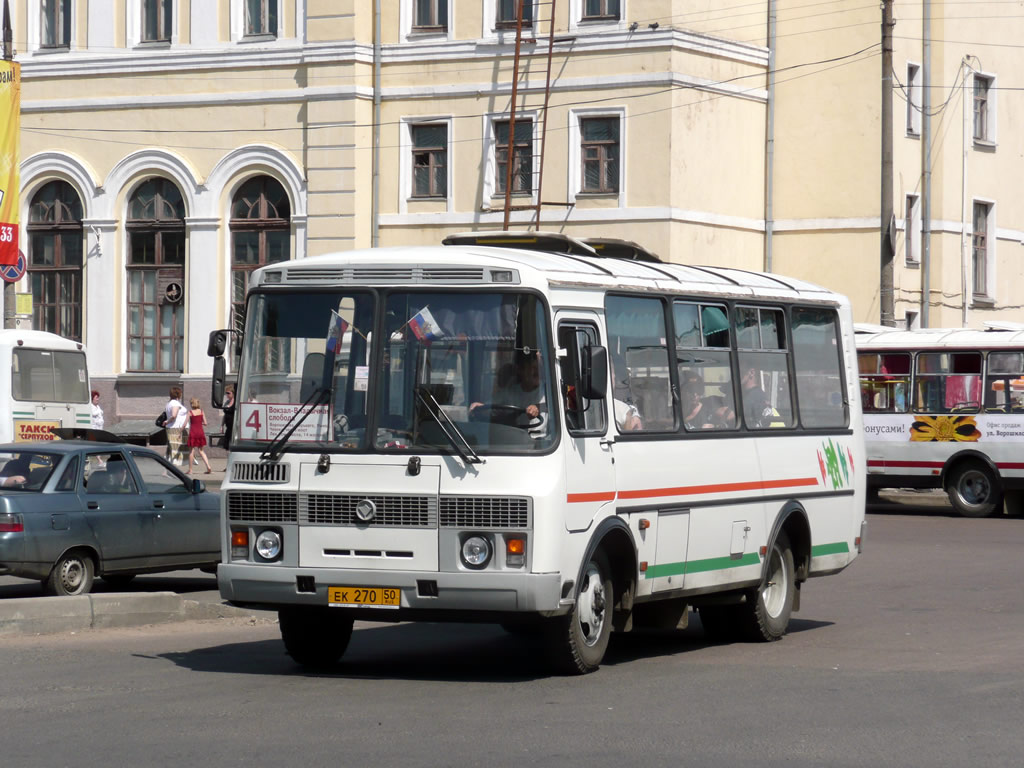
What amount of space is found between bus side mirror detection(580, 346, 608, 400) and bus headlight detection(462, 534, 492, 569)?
1.08 metres

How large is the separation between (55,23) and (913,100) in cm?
2029

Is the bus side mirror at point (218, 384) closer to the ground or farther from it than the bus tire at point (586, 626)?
farther from it

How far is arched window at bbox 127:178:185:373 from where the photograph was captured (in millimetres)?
41969

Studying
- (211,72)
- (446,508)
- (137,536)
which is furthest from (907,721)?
(211,72)

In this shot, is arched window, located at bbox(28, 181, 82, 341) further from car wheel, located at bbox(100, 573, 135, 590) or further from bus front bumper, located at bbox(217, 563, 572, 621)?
bus front bumper, located at bbox(217, 563, 572, 621)

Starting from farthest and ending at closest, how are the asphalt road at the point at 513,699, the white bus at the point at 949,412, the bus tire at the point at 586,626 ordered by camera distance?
the white bus at the point at 949,412
the bus tire at the point at 586,626
the asphalt road at the point at 513,699

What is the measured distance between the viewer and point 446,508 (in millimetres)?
10477

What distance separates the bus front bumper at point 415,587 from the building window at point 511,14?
97.8 feet

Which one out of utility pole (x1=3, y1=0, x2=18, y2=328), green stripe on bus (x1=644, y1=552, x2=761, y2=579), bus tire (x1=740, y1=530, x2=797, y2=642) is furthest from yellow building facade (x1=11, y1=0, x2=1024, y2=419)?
green stripe on bus (x1=644, y1=552, x2=761, y2=579)

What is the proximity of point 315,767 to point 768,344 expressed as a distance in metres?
6.60

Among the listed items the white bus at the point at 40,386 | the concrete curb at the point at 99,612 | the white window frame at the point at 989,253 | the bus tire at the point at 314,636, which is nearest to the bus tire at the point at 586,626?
the bus tire at the point at 314,636

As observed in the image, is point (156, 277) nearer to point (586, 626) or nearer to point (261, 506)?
point (261, 506)

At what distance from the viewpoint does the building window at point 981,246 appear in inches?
1708

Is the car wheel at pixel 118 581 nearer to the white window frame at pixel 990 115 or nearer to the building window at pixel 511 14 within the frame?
the building window at pixel 511 14
